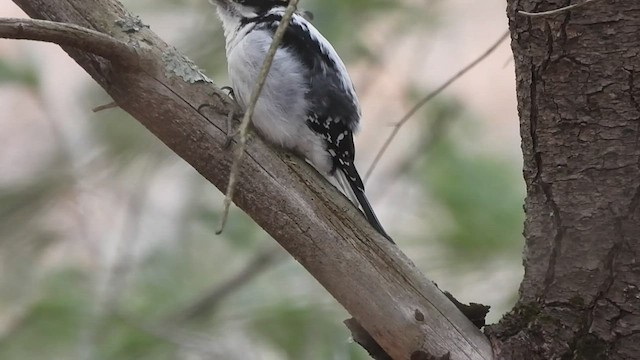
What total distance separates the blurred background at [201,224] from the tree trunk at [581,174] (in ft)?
1.68

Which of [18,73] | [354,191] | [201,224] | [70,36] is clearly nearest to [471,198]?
[354,191]

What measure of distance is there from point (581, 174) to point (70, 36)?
57cm

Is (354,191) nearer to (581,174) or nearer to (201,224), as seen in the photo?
(581,174)

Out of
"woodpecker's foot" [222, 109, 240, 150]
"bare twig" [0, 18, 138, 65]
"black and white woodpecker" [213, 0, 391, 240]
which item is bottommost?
"bare twig" [0, 18, 138, 65]

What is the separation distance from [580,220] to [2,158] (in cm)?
179

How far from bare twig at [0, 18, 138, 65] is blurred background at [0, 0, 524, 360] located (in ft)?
1.81

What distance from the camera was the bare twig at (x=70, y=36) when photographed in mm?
861

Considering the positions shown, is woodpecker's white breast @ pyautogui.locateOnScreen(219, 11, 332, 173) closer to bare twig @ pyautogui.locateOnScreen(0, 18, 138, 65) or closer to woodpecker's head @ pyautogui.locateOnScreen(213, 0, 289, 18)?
woodpecker's head @ pyautogui.locateOnScreen(213, 0, 289, 18)

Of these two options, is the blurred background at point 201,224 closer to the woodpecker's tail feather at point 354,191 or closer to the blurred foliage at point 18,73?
the blurred foliage at point 18,73

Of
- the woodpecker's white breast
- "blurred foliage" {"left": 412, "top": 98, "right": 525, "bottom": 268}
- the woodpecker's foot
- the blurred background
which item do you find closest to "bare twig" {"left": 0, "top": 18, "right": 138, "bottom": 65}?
Answer: the woodpecker's foot

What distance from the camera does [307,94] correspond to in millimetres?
1293

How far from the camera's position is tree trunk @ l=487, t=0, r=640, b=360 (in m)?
0.89

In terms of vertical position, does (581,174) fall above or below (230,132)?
above

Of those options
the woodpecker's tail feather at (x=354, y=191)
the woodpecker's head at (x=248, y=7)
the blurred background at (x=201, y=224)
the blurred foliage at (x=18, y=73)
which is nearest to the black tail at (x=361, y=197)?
the woodpecker's tail feather at (x=354, y=191)
